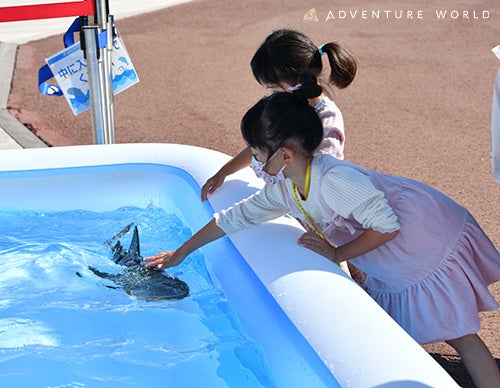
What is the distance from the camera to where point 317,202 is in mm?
2180

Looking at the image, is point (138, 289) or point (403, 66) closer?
point (138, 289)

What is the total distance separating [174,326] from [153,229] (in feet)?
2.10

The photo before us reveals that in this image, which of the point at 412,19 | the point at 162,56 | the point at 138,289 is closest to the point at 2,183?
the point at 138,289

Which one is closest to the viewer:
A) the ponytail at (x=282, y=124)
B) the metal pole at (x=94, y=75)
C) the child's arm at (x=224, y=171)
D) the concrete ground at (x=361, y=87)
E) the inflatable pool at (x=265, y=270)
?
the inflatable pool at (x=265, y=270)

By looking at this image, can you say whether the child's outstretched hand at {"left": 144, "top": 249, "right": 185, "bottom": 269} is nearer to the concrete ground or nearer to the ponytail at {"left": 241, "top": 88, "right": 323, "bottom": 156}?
the ponytail at {"left": 241, "top": 88, "right": 323, "bottom": 156}

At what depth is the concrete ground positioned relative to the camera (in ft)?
13.7

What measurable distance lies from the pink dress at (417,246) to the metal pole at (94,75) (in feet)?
4.33

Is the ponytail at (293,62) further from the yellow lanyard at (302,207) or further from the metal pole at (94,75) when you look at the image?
the metal pole at (94,75)

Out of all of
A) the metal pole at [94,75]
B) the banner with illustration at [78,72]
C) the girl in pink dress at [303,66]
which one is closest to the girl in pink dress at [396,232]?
the girl in pink dress at [303,66]

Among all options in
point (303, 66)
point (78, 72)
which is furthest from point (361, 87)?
point (303, 66)

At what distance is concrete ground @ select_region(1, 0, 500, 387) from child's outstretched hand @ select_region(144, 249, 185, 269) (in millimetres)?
862

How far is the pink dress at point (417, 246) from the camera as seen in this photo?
2.08m

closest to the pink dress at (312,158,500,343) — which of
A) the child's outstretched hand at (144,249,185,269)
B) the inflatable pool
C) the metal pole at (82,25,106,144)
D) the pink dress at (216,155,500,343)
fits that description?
the pink dress at (216,155,500,343)

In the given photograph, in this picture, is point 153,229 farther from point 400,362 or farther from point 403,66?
point 403,66
